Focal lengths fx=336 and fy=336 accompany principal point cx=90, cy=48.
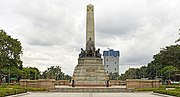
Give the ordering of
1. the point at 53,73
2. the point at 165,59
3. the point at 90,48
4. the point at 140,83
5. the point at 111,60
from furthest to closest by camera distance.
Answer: the point at 111,60 → the point at 53,73 → the point at 165,59 → the point at 90,48 → the point at 140,83

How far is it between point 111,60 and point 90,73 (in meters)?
124

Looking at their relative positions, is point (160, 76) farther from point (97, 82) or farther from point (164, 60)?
point (97, 82)

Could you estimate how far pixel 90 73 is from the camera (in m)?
48.2

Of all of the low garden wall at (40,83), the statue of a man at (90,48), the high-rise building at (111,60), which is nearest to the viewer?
the low garden wall at (40,83)

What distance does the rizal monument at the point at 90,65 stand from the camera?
47594 mm

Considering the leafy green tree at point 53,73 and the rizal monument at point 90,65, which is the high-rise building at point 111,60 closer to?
the leafy green tree at point 53,73

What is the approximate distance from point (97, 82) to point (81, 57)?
5.10 meters

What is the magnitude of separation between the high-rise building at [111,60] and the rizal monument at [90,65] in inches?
4703

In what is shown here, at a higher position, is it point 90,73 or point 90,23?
point 90,23

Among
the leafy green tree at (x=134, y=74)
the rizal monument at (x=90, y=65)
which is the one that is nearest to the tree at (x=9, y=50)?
the rizal monument at (x=90, y=65)

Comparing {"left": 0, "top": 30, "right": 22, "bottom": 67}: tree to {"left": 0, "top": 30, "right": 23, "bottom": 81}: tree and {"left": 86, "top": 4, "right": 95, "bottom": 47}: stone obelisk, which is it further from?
{"left": 86, "top": 4, "right": 95, "bottom": 47}: stone obelisk

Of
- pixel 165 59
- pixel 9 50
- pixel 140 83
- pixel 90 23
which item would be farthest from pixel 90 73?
pixel 165 59

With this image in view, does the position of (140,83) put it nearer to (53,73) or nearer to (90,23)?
(90,23)

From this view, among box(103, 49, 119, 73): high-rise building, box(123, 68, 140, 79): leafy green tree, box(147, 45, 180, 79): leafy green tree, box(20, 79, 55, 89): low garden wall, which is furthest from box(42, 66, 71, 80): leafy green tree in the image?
box(20, 79, 55, 89): low garden wall
